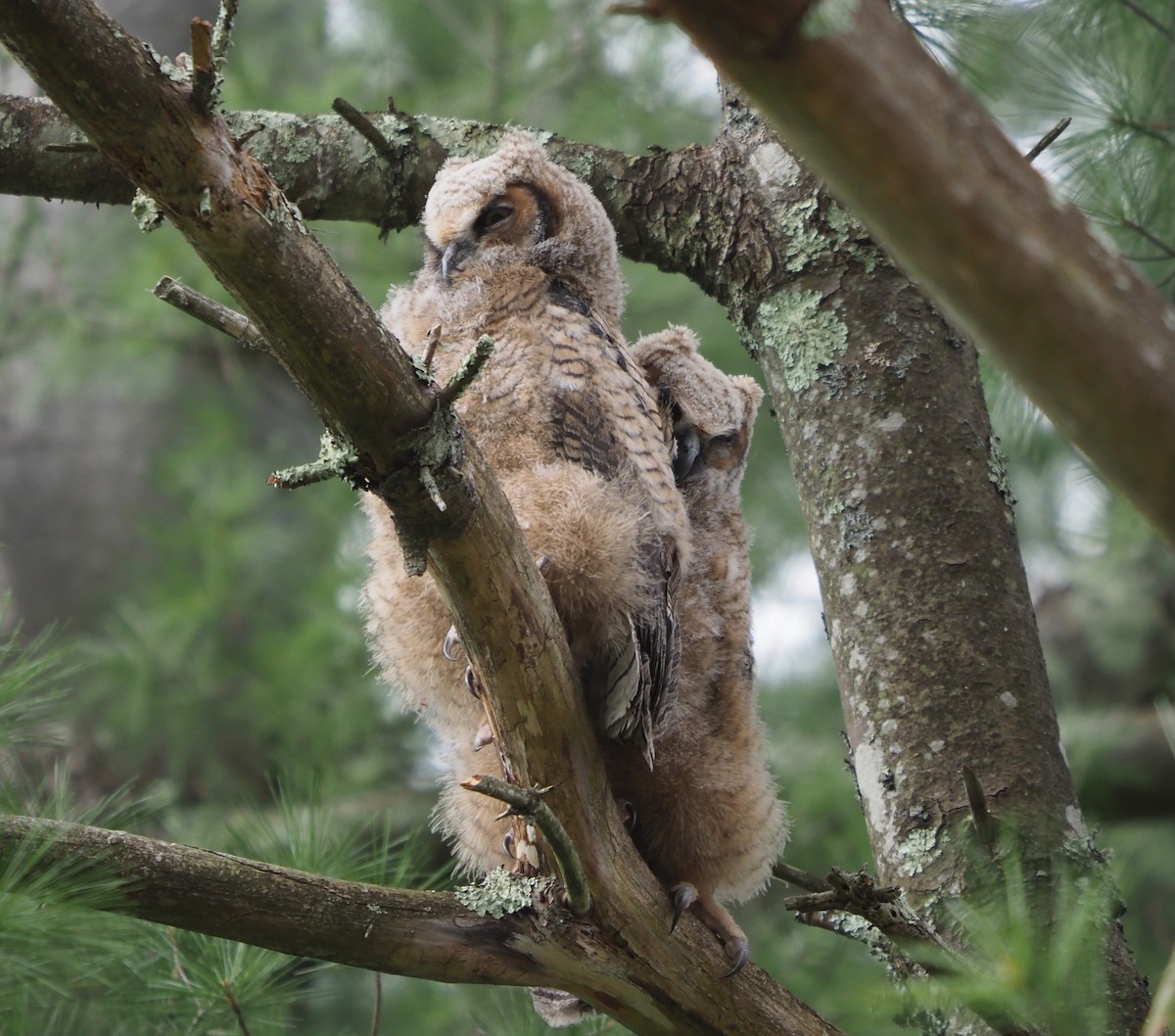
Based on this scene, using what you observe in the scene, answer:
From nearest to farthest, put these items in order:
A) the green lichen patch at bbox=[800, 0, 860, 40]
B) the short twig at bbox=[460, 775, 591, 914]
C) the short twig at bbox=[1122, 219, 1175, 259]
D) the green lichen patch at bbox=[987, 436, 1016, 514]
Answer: the green lichen patch at bbox=[800, 0, 860, 40]
the short twig at bbox=[460, 775, 591, 914]
the green lichen patch at bbox=[987, 436, 1016, 514]
the short twig at bbox=[1122, 219, 1175, 259]

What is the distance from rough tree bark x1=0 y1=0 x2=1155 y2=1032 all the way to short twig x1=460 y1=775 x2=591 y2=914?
80 millimetres

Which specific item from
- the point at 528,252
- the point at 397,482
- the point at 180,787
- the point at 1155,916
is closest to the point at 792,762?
the point at 1155,916

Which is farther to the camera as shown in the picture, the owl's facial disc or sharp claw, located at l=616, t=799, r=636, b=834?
the owl's facial disc

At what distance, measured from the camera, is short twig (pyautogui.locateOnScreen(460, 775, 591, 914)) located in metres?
1.37

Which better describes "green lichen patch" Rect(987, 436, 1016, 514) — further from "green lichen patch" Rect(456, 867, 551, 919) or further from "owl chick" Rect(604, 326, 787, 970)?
"green lichen patch" Rect(456, 867, 551, 919)

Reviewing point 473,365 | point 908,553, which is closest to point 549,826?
point 473,365

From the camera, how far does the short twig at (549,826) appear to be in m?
1.37

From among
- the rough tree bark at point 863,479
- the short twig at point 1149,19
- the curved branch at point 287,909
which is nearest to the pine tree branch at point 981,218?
the rough tree bark at point 863,479

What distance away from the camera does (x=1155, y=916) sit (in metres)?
5.51

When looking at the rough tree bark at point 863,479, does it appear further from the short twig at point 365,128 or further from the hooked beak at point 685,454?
the hooked beak at point 685,454

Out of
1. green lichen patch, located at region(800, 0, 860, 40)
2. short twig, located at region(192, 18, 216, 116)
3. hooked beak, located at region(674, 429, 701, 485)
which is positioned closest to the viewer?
green lichen patch, located at region(800, 0, 860, 40)

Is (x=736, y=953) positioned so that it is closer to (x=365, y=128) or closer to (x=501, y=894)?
(x=501, y=894)

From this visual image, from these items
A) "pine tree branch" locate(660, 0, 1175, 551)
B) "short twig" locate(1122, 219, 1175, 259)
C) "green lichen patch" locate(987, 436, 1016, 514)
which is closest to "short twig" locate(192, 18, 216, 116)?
"pine tree branch" locate(660, 0, 1175, 551)

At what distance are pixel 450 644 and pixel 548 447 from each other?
0.36m
